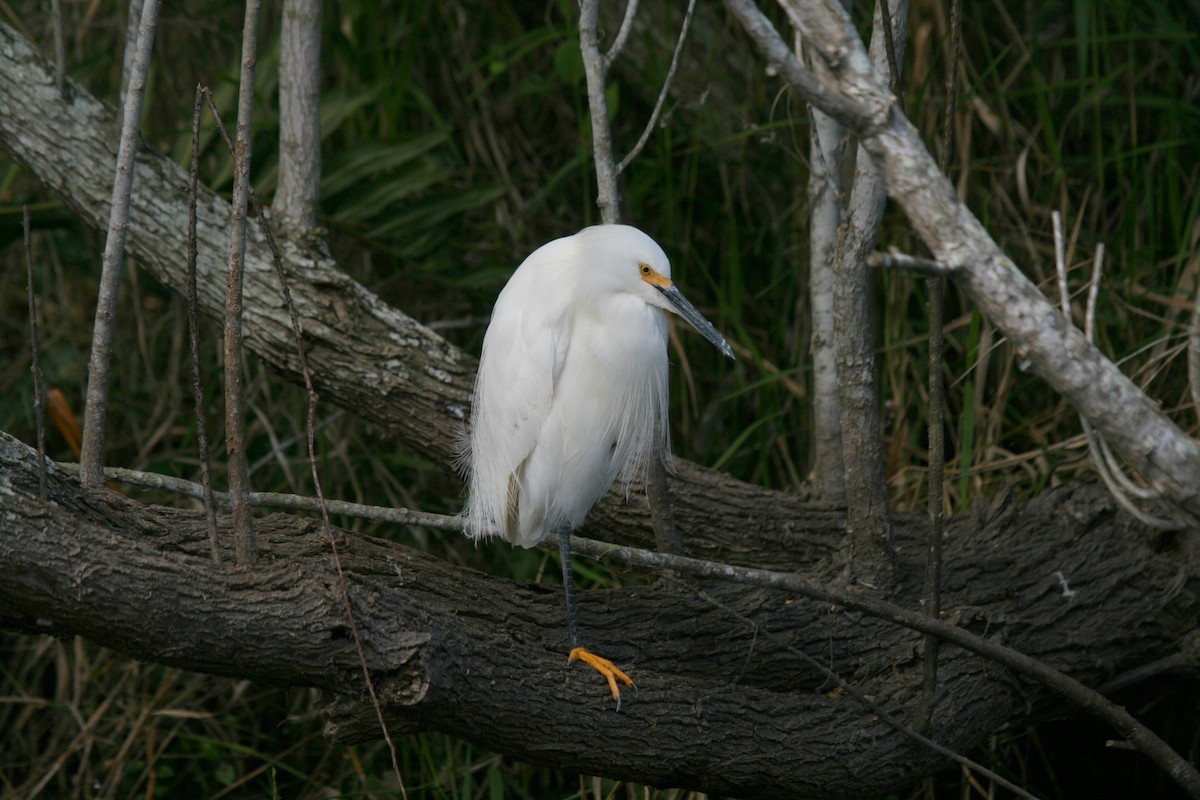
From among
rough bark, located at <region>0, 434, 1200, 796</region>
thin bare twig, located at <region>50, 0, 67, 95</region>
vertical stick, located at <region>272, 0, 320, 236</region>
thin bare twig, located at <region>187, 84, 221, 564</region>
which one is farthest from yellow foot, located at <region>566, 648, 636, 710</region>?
thin bare twig, located at <region>50, 0, 67, 95</region>

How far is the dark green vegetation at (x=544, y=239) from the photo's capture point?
2443 mm

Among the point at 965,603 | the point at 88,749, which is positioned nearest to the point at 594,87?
the point at 965,603

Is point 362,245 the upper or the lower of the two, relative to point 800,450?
upper

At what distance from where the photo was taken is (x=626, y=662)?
1801mm

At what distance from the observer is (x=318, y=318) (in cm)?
204

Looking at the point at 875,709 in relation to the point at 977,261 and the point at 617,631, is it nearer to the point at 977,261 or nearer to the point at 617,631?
the point at 617,631

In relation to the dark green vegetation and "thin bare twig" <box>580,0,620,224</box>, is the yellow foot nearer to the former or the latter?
the dark green vegetation

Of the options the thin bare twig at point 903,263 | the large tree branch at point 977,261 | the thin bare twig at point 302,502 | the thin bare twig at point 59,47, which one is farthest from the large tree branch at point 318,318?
the thin bare twig at point 903,263

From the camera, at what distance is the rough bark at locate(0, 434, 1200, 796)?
1247 millimetres

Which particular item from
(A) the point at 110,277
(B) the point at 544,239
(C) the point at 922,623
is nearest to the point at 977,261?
(C) the point at 922,623

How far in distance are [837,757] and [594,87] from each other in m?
1.08

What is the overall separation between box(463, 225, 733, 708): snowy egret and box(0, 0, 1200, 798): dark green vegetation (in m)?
0.52

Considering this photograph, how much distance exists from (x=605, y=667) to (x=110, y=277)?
864mm

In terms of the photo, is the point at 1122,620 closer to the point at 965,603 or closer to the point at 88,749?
the point at 965,603
